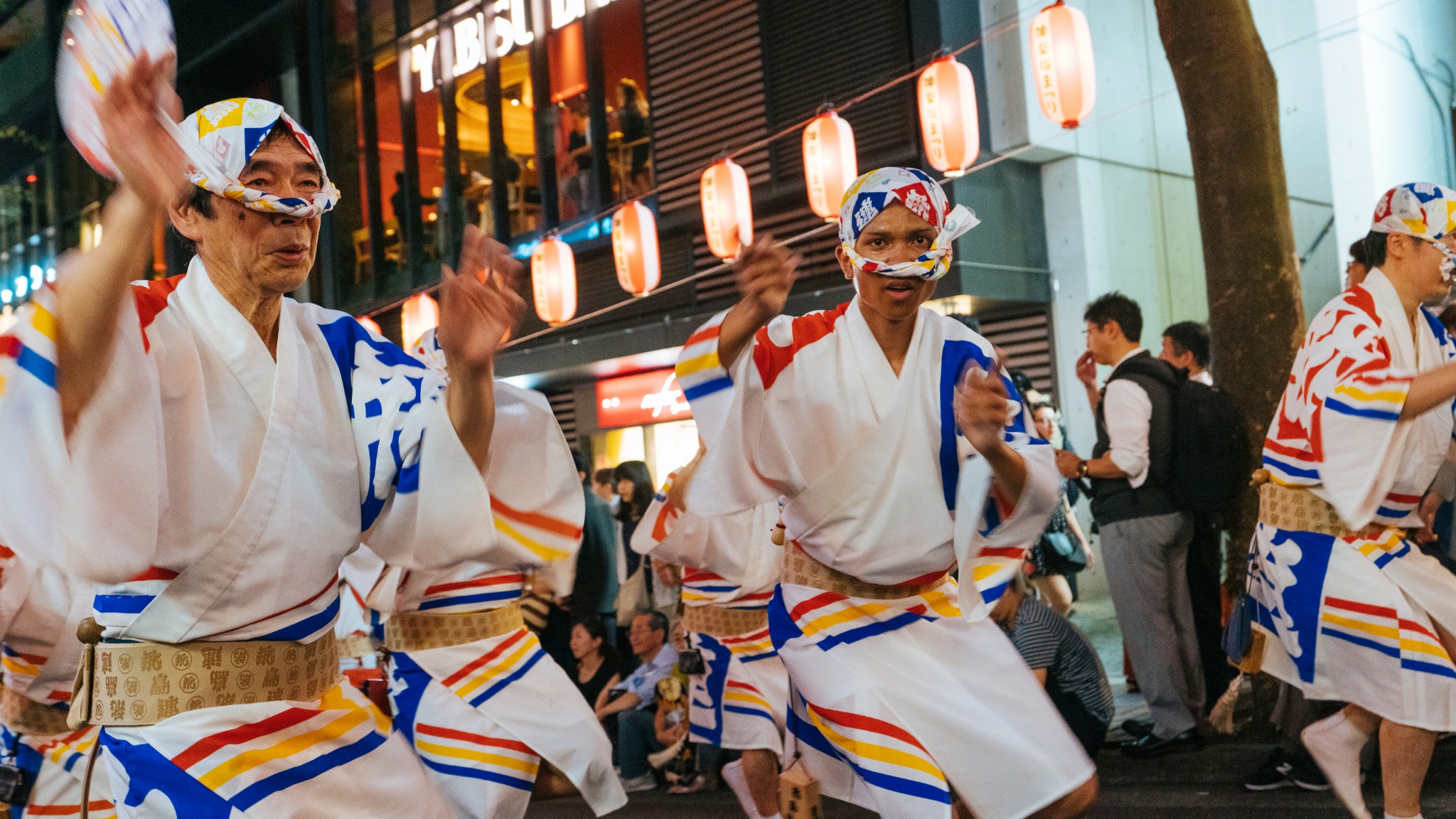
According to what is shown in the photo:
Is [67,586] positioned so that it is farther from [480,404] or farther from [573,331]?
[573,331]

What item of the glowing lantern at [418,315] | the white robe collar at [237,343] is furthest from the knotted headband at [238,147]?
the glowing lantern at [418,315]

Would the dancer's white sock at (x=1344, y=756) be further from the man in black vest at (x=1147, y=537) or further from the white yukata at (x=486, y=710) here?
the white yukata at (x=486, y=710)

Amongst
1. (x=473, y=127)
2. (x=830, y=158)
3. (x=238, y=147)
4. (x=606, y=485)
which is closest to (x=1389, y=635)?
(x=238, y=147)

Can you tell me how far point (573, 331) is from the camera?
43.7 ft

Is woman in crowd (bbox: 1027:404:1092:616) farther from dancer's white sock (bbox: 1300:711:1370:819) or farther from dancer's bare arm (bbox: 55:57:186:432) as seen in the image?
dancer's bare arm (bbox: 55:57:186:432)

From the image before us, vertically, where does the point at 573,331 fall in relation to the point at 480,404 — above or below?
above

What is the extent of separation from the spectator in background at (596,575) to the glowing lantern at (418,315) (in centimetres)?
558

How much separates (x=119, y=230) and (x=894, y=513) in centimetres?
179

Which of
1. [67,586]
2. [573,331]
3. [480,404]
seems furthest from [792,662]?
[573,331]

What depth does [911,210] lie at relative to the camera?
303 cm

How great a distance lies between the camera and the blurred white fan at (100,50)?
1734 millimetres

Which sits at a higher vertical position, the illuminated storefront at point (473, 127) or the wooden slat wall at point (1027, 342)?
the illuminated storefront at point (473, 127)

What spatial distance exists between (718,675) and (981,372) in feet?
9.74

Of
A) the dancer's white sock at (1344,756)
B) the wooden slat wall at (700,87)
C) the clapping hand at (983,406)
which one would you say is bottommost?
the dancer's white sock at (1344,756)
